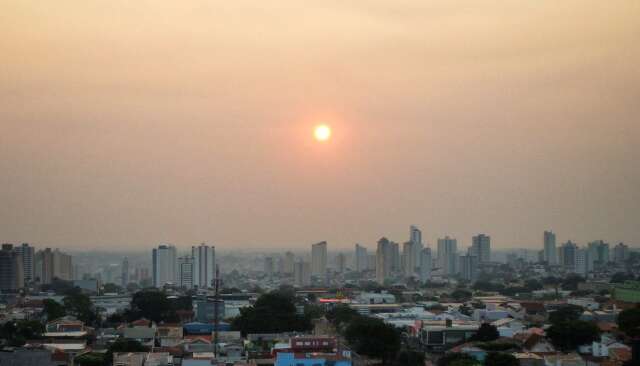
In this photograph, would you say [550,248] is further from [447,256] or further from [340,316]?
[340,316]

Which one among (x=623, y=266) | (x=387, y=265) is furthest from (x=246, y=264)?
(x=623, y=266)

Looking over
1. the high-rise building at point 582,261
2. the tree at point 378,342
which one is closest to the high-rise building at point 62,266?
the high-rise building at point 582,261

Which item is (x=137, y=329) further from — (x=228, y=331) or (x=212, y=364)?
(x=212, y=364)

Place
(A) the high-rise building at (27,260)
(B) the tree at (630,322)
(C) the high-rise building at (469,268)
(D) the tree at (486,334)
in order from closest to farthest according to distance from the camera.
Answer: (B) the tree at (630,322) < (D) the tree at (486,334) < (A) the high-rise building at (27,260) < (C) the high-rise building at (469,268)

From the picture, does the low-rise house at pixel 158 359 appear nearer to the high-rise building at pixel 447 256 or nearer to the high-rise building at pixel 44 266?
the high-rise building at pixel 44 266

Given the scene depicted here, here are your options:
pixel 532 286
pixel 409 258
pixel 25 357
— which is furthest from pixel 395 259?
pixel 25 357
